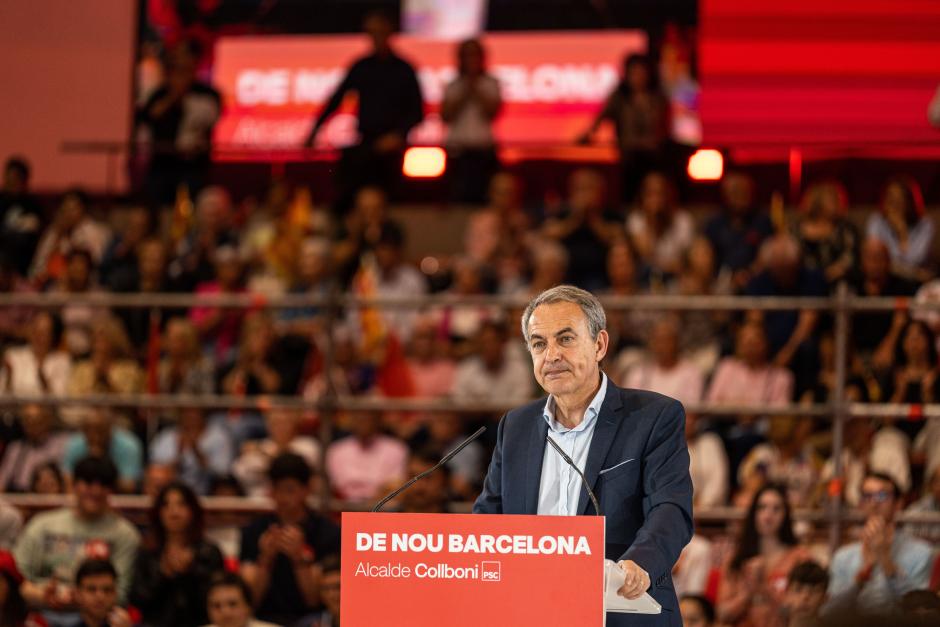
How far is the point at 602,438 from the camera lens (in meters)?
4.04

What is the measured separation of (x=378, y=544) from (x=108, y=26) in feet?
36.8

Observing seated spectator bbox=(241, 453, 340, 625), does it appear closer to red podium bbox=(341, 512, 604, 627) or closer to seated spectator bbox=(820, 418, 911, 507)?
seated spectator bbox=(820, 418, 911, 507)

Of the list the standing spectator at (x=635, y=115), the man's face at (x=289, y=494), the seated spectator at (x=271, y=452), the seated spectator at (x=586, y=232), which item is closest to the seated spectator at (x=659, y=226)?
the seated spectator at (x=586, y=232)

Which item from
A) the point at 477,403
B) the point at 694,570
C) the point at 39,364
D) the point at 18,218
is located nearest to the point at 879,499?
the point at 694,570

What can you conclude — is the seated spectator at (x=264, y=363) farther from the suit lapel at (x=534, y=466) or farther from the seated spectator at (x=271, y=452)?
the suit lapel at (x=534, y=466)

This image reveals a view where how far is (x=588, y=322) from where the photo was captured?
4.03 meters

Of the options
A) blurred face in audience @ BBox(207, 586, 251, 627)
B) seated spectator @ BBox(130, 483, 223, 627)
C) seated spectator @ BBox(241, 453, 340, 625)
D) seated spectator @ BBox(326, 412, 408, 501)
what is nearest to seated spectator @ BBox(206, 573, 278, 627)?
blurred face in audience @ BBox(207, 586, 251, 627)

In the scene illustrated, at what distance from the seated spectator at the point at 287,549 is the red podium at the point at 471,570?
403 centimetres

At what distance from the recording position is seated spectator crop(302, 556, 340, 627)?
7203 millimetres

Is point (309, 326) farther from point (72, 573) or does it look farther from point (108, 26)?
point (108, 26)

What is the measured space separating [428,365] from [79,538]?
2.26 m

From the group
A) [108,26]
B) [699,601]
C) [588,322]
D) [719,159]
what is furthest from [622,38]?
[588,322]

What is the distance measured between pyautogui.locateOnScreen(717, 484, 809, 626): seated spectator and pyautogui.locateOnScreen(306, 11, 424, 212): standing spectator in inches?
162

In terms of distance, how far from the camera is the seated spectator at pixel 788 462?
318 inches
